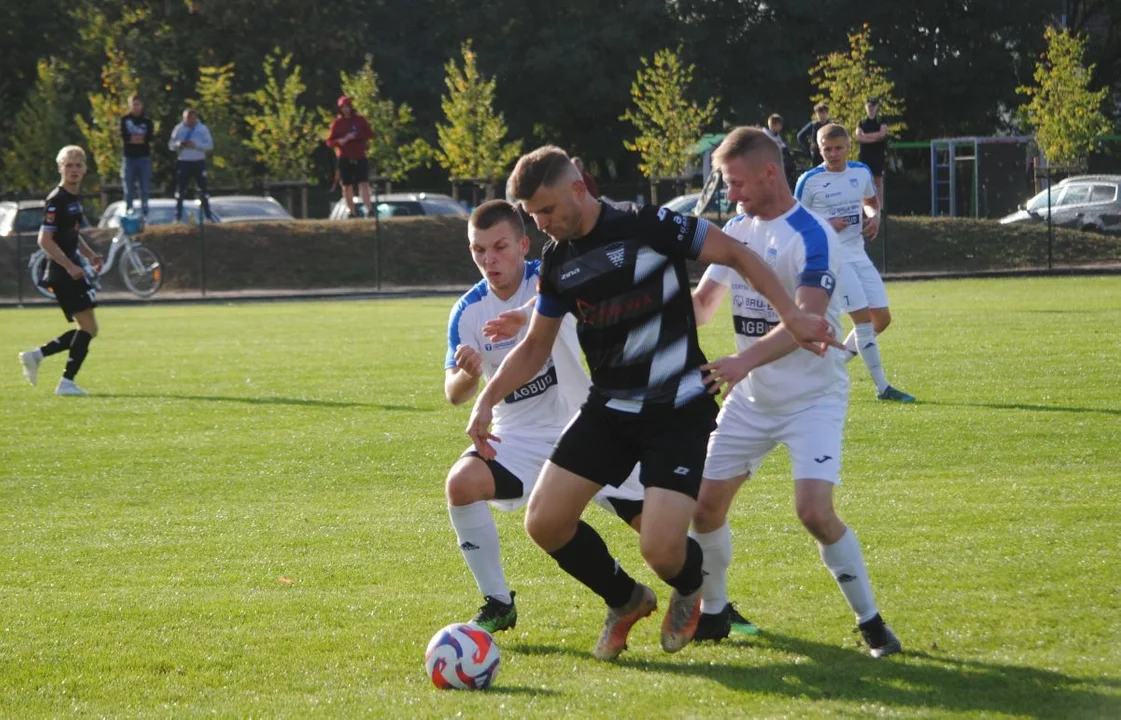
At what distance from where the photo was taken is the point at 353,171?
108ft

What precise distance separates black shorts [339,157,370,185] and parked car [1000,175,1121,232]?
1356cm

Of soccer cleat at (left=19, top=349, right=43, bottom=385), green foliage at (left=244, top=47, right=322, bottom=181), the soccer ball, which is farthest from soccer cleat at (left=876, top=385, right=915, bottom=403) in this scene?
green foliage at (left=244, top=47, right=322, bottom=181)

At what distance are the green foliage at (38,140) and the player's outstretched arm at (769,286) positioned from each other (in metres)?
42.1

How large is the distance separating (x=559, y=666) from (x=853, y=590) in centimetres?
108

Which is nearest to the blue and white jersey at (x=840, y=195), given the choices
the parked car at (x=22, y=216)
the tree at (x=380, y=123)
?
the parked car at (x=22, y=216)

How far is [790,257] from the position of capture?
5738mm

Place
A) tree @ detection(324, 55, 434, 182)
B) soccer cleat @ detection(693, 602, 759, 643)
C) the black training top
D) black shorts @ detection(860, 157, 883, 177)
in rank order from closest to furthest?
the black training top < soccer cleat @ detection(693, 602, 759, 643) < black shorts @ detection(860, 157, 883, 177) < tree @ detection(324, 55, 434, 182)

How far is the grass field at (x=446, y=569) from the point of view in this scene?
516 cm

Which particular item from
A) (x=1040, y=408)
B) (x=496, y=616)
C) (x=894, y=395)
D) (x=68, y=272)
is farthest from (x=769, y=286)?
(x=68, y=272)

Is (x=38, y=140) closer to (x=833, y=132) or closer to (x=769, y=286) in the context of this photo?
(x=833, y=132)

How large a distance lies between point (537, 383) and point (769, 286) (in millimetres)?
1363

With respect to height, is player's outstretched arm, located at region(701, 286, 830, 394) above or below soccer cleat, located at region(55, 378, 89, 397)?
above

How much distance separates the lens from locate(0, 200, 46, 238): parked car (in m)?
32.5

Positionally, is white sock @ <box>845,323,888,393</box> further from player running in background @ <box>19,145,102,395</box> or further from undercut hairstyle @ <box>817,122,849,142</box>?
player running in background @ <box>19,145,102,395</box>
